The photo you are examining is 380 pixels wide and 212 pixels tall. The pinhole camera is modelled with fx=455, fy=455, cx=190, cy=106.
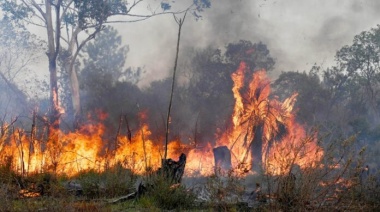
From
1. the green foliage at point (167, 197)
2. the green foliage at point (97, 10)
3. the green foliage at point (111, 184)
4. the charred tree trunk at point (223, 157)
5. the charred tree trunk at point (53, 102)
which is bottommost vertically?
the green foliage at point (167, 197)

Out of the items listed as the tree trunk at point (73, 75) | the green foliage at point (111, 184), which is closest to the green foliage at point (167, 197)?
the green foliage at point (111, 184)

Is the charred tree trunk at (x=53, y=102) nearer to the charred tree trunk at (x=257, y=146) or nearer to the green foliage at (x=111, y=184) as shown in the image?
the charred tree trunk at (x=257, y=146)

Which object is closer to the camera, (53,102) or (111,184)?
(111,184)

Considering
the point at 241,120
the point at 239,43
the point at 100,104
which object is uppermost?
the point at 239,43

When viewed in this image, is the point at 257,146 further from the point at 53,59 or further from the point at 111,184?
the point at 53,59

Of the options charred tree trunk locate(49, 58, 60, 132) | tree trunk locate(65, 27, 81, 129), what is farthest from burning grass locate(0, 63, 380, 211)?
tree trunk locate(65, 27, 81, 129)

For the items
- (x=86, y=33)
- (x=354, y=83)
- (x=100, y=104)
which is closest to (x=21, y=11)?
(x=86, y=33)

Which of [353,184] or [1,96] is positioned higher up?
[1,96]

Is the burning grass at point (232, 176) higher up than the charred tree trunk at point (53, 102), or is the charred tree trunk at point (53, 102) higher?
the charred tree trunk at point (53, 102)

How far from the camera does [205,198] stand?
29.5ft

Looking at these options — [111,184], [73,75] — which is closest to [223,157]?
[111,184]

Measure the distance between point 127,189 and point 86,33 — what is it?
15591mm

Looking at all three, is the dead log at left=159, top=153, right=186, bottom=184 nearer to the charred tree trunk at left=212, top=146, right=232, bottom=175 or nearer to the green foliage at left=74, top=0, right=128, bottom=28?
the charred tree trunk at left=212, top=146, right=232, bottom=175

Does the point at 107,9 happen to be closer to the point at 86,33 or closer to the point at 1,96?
the point at 86,33
